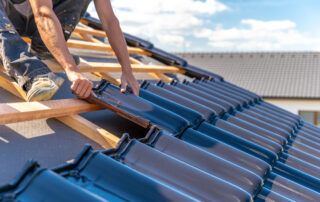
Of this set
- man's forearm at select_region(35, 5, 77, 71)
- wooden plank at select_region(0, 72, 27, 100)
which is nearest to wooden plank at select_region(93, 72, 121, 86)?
wooden plank at select_region(0, 72, 27, 100)

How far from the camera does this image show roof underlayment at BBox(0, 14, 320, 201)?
1.15 metres

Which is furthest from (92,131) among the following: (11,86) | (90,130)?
(11,86)

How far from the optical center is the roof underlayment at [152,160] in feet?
3.77

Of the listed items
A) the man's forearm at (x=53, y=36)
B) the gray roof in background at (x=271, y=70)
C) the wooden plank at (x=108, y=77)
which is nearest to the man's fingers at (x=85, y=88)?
the man's forearm at (x=53, y=36)

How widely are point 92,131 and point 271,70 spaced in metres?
23.1

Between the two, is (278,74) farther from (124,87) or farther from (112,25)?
(124,87)

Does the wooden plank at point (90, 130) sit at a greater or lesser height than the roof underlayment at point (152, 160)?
lesser

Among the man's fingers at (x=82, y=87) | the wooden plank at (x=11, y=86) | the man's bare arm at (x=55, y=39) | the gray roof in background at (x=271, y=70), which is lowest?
the wooden plank at (x=11, y=86)

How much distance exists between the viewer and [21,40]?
7.73 ft

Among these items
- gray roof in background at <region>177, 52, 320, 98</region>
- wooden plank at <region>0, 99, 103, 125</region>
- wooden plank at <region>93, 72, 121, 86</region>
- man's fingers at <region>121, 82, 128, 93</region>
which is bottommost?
wooden plank at <region>0, 99, 103, 125</region>

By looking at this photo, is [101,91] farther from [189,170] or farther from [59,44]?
[189,170]

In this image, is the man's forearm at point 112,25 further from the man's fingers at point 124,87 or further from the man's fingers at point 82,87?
the man's fingers at point 82,87

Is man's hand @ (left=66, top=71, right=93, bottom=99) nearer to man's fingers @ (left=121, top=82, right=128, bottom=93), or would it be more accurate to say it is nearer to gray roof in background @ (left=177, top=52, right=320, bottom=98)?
man's fingers @ (left=121, top=82, right=128, bottom=93)

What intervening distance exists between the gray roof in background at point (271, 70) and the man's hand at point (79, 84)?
65.6ft
